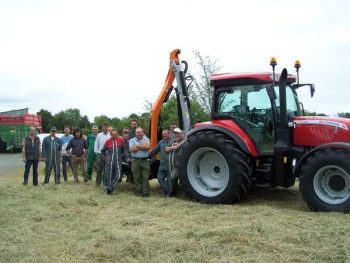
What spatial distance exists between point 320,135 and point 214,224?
2522 millimetres

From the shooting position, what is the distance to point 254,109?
Answer: 8.17 m

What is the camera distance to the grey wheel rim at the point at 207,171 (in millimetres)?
8328

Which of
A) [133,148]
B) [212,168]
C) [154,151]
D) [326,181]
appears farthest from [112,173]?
[326,181]

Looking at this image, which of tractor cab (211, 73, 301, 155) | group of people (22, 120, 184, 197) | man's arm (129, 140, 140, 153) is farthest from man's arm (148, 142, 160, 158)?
tractor cab (211, 73, 301, 155)

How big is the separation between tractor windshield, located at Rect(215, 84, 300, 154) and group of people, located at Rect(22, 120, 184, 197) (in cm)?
117

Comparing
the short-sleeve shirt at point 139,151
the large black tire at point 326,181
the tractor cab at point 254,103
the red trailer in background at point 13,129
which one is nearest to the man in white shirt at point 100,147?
the short-sleeve shirt at point 139,151

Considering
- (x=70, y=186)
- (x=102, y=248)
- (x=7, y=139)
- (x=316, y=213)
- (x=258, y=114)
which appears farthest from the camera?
(x=7, y=139)

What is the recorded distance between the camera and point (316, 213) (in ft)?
22.8

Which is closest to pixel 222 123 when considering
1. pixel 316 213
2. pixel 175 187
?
pixel 175 187

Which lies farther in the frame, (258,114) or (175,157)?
(175,157)

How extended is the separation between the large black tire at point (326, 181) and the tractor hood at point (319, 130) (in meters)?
0.51

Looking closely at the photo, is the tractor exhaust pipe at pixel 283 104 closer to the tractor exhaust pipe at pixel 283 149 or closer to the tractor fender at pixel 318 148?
the tractor exhaust pipe at pixel 283 149

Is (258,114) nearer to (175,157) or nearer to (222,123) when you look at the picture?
(222,123)

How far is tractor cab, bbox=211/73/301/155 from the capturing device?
7941 millimetres
